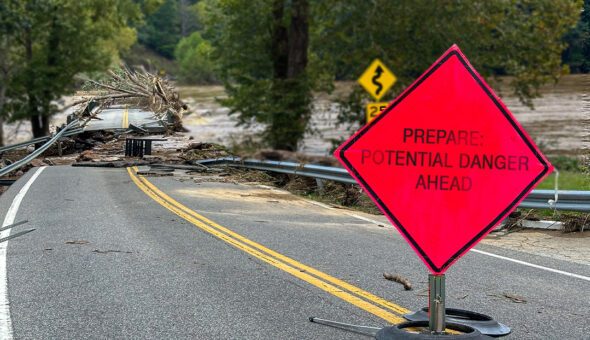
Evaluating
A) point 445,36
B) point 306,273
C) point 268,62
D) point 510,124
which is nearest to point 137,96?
point 306,273

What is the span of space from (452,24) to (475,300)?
2362 centimetres

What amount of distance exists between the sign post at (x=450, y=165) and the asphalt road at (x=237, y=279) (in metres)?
1.11

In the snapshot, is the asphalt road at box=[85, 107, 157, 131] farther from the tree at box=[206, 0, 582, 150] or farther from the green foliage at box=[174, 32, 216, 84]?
the green foliage at box=[174, 32, 216, 84]

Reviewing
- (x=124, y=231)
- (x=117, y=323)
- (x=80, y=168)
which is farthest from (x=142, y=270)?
(x=80, y=168)

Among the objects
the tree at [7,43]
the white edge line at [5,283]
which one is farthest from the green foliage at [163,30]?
the white edge line at [5,283]

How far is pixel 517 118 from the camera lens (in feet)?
180

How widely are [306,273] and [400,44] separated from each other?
75.0 ft

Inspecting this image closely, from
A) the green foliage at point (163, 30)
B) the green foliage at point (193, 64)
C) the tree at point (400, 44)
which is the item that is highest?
the green foliage at point (163, 30)

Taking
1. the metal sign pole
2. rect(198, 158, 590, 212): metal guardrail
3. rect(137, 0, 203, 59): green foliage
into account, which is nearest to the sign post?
the metal sign pole

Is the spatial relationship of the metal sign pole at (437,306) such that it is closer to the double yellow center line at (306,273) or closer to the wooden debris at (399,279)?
the double yellow center line at (306,273)

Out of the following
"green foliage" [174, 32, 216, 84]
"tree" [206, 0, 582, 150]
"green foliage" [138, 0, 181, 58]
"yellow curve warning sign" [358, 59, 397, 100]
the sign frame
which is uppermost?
"green foliage" [138, 0, 181, 58]

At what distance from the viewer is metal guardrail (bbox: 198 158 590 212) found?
1066 centimetres

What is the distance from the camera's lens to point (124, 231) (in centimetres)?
1056

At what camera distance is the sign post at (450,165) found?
4.76 metres
